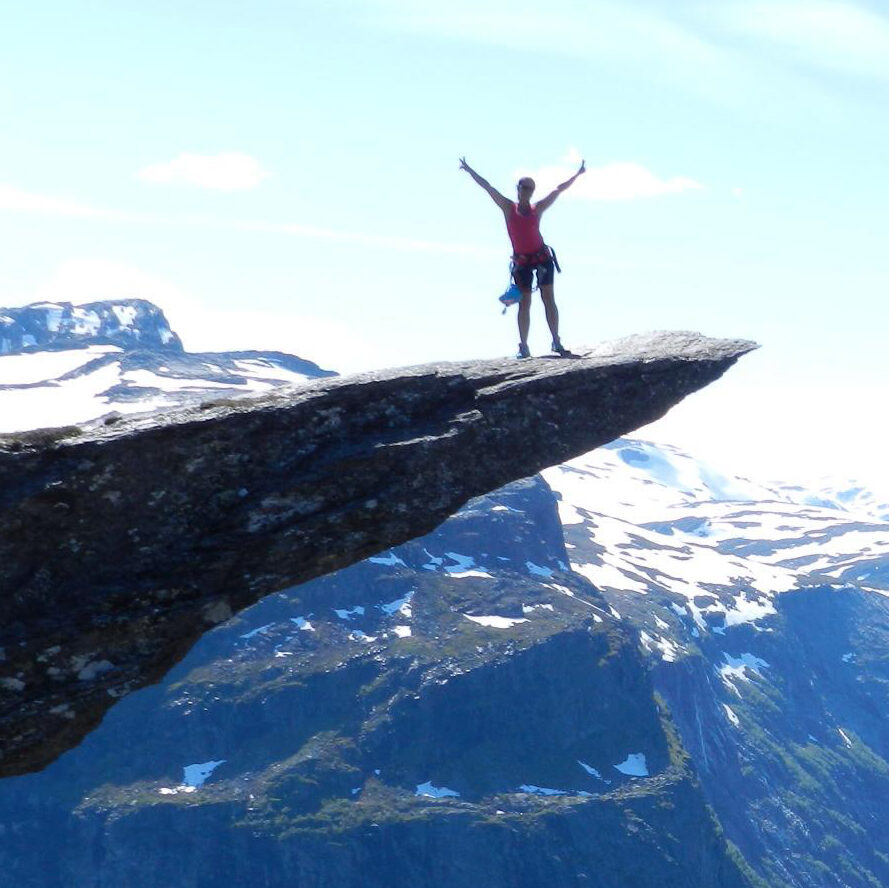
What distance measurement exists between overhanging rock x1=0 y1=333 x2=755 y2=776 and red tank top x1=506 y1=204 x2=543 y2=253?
184 inches

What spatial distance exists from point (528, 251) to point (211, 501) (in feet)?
42.5

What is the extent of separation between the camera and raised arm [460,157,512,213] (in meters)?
33.6

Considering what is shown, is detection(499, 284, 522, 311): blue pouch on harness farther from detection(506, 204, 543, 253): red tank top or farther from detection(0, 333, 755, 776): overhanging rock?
detection(0, 333, 755, 776): overhanging rock

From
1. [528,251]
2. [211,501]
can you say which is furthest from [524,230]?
[211,501]

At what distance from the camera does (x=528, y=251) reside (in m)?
35.0

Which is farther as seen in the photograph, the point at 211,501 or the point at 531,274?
the point at 531,274

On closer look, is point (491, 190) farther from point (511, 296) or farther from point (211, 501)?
point (211, 501)

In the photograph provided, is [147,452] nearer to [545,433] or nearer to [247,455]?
[247,455]

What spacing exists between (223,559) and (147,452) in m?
2.78

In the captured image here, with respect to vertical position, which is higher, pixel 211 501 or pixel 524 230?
pixel 524 230

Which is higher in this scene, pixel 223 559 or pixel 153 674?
pixel 223 559

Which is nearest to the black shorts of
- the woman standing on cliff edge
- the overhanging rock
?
the woman standing on cliff edge

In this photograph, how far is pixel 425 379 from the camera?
30.1m

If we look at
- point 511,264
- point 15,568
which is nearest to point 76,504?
point 15,568
